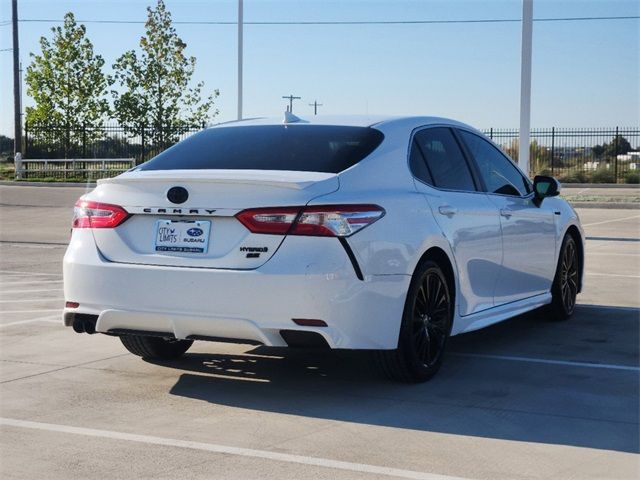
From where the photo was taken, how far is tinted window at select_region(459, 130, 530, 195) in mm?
7531

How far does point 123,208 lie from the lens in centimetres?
592

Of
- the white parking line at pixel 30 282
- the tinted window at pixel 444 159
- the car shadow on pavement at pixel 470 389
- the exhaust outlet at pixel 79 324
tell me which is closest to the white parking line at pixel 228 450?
the car shadow on pavement at pixel 470 389

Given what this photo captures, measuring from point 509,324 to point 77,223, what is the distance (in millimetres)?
4084

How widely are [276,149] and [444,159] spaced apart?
125cm

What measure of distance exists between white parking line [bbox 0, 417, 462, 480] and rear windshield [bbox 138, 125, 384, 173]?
5.76ft

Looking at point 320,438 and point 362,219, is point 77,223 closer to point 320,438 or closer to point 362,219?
point 362,219

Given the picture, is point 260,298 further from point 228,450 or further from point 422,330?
point 422,330

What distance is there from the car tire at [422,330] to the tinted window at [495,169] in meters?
1.33

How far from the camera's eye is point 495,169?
7.82 meters

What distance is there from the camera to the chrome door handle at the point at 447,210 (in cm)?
646

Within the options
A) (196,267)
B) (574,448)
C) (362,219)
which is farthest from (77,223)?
(574,448)

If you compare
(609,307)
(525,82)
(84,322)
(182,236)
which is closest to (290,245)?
(182,236)

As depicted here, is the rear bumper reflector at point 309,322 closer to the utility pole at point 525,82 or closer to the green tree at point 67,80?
the utility pole at point 525,82

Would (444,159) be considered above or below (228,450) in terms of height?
above
